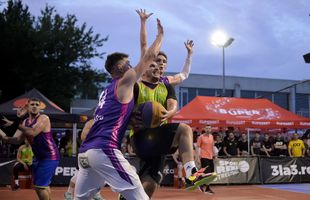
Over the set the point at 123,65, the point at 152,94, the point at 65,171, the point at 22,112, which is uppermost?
the point at 123,65

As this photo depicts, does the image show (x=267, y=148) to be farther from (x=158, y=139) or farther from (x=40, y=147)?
(x=158, y=139)

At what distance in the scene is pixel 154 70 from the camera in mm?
5074

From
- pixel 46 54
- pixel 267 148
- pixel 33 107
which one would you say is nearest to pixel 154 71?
pixel 33 107

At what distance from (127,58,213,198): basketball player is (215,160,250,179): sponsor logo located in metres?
11.2

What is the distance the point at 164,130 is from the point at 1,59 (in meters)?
26.7

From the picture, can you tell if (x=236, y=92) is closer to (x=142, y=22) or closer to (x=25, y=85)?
(x=25, y=85)

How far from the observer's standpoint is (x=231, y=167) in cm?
1611

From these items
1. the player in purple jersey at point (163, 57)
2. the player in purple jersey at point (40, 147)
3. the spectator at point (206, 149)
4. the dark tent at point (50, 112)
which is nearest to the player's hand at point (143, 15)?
the player in purple jersey at point (163, 57)

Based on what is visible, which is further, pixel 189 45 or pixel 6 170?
pixel 6 170

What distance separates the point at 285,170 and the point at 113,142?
14.0 m

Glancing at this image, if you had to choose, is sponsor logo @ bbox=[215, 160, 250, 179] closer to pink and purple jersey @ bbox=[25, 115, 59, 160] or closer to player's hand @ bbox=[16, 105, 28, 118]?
pink and purple jersey @ bbox=[25, 115, 59, 160]

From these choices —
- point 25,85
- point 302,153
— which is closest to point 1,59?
point 25,85

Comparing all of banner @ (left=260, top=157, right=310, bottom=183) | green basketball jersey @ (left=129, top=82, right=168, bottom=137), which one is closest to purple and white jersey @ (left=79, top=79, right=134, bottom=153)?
green basketball jersey @ (left=129, top=82, right=168, bottom=137)

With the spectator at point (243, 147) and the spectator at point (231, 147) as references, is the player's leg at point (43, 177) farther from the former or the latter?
the spectator at point (243, 147)
